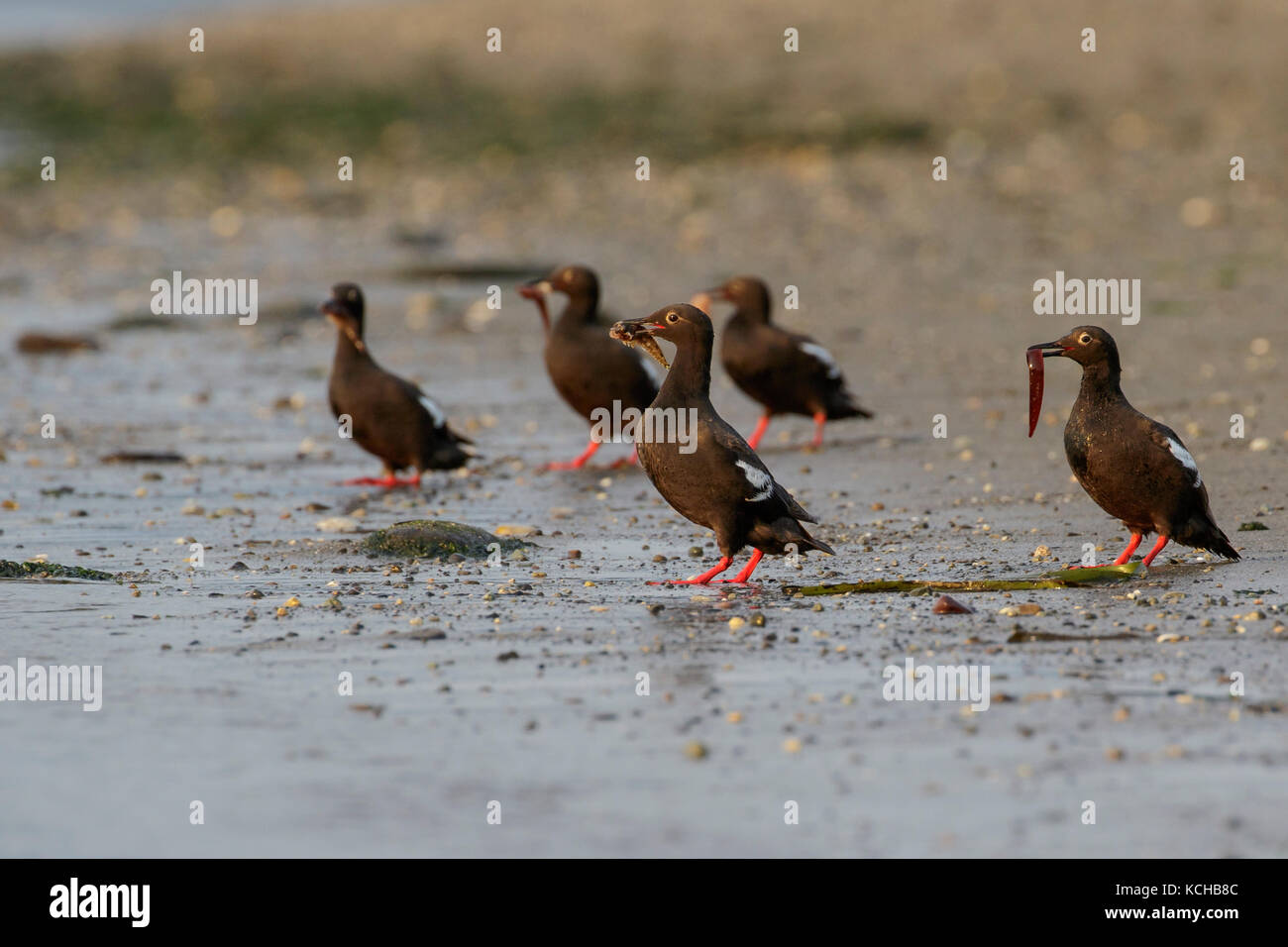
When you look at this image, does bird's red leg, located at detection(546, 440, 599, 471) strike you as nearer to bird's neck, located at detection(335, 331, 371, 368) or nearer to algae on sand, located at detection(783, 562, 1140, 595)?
bird's neck, located at detection(335, 331, 371, 368)

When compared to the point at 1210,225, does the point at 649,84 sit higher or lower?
higher

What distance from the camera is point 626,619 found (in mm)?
7320

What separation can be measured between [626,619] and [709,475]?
3.13 ft

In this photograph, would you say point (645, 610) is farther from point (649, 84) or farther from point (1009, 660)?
point (649, 84)

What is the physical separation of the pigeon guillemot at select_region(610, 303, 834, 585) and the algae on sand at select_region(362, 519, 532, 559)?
0.96m

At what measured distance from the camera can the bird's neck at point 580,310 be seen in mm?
12703

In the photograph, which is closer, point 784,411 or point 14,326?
point 784,411

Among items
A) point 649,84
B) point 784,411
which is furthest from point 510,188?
point 784,411

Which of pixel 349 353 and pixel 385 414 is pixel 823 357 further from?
pixel 349 353

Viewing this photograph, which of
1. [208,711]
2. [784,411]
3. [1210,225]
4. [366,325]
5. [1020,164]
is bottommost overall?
[208,711]

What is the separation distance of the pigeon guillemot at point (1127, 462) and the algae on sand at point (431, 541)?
101 inches

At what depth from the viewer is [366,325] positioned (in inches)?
706

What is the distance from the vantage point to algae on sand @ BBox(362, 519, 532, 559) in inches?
343
